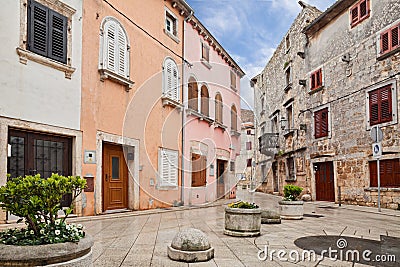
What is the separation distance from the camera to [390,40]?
44.1 feet

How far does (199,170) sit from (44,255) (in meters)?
13.3

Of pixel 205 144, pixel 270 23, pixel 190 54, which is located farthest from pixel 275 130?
pixel 270 23

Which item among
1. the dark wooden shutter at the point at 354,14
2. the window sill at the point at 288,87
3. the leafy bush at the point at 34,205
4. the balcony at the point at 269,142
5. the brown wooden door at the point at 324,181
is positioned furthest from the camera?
the balcony at the point at 269,142

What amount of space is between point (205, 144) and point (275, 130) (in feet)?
37.8

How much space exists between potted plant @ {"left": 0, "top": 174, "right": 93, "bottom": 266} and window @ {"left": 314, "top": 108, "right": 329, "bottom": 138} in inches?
643

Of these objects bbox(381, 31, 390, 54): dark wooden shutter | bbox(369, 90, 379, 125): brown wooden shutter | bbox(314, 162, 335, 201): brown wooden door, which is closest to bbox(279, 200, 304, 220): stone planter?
bbox(369, 90, 379, 125): brown wooden shutter

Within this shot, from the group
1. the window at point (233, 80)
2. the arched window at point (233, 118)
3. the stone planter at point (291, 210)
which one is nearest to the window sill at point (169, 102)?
the stone planter at point (291, 210)

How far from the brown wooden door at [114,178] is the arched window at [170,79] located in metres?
3.20

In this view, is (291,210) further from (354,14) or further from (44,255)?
(354,14)

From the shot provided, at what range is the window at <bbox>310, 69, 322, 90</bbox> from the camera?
729 inches

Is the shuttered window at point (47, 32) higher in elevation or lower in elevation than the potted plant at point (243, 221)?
higher

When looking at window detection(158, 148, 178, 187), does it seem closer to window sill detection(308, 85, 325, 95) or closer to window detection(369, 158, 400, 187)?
window detection(369, 158, 400, 187)

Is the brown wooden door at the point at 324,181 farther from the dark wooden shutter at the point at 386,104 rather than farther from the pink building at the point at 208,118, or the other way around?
the pink building at the point at 208,118

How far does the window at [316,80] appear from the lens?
18.5 metres
